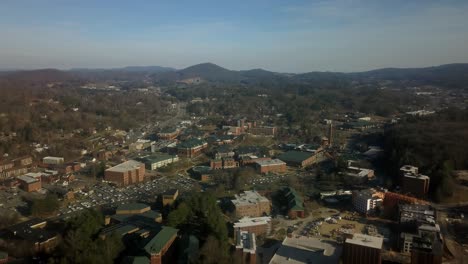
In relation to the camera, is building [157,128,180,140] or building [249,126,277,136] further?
building [249,126,277,136]

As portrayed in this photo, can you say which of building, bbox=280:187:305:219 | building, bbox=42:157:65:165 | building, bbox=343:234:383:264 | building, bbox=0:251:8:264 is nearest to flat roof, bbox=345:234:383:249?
building, bbox=343:234:383:264

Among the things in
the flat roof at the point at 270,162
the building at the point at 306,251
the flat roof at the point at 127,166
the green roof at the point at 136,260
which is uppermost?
the green roof at the point at 136,260

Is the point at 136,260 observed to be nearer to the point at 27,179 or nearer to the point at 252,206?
the point at 252,206

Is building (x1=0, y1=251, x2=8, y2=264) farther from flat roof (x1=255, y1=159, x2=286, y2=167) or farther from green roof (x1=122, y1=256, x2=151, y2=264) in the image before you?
flat roof (x1=255, y1=159, x2=286, y2=167)

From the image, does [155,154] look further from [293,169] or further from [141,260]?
[141,260]

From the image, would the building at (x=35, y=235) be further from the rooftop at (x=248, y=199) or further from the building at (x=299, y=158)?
the building at (x=299, y=158)

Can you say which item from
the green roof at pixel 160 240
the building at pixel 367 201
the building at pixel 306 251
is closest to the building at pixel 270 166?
the building at pixel 367 201
